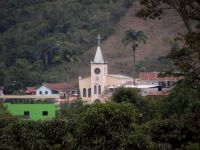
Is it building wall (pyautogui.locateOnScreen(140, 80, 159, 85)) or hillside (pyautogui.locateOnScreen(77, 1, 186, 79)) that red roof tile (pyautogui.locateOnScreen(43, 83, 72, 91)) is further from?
building wall (pyautogui.locateOnScreen(140, 80, 159, 85))

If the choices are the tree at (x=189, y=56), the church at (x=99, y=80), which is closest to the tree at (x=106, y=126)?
the tree at (x=189, y=56)

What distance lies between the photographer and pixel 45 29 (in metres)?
81.5

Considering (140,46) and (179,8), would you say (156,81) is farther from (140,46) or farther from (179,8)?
(179,8)

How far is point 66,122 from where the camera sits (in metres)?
17.6

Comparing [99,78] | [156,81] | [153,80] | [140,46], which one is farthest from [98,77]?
[140,46]

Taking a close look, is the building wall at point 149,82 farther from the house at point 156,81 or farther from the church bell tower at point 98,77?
the church bell tower at point 98,77

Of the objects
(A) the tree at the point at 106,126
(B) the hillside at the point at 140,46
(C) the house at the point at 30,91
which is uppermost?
(B) the hillside at the point at 140,46

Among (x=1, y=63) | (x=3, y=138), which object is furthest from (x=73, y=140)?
(x=1, y=63)

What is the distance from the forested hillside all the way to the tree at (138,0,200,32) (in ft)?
159

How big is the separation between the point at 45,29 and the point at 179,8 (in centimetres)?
6633

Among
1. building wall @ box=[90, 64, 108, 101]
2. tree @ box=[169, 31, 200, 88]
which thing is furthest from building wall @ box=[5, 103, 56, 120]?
tree @ box=[169, 31, 200, 88]

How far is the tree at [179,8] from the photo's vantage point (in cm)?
1577

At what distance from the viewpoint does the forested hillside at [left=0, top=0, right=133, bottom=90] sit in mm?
70881

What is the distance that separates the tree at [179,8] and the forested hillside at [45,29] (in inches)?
1909
